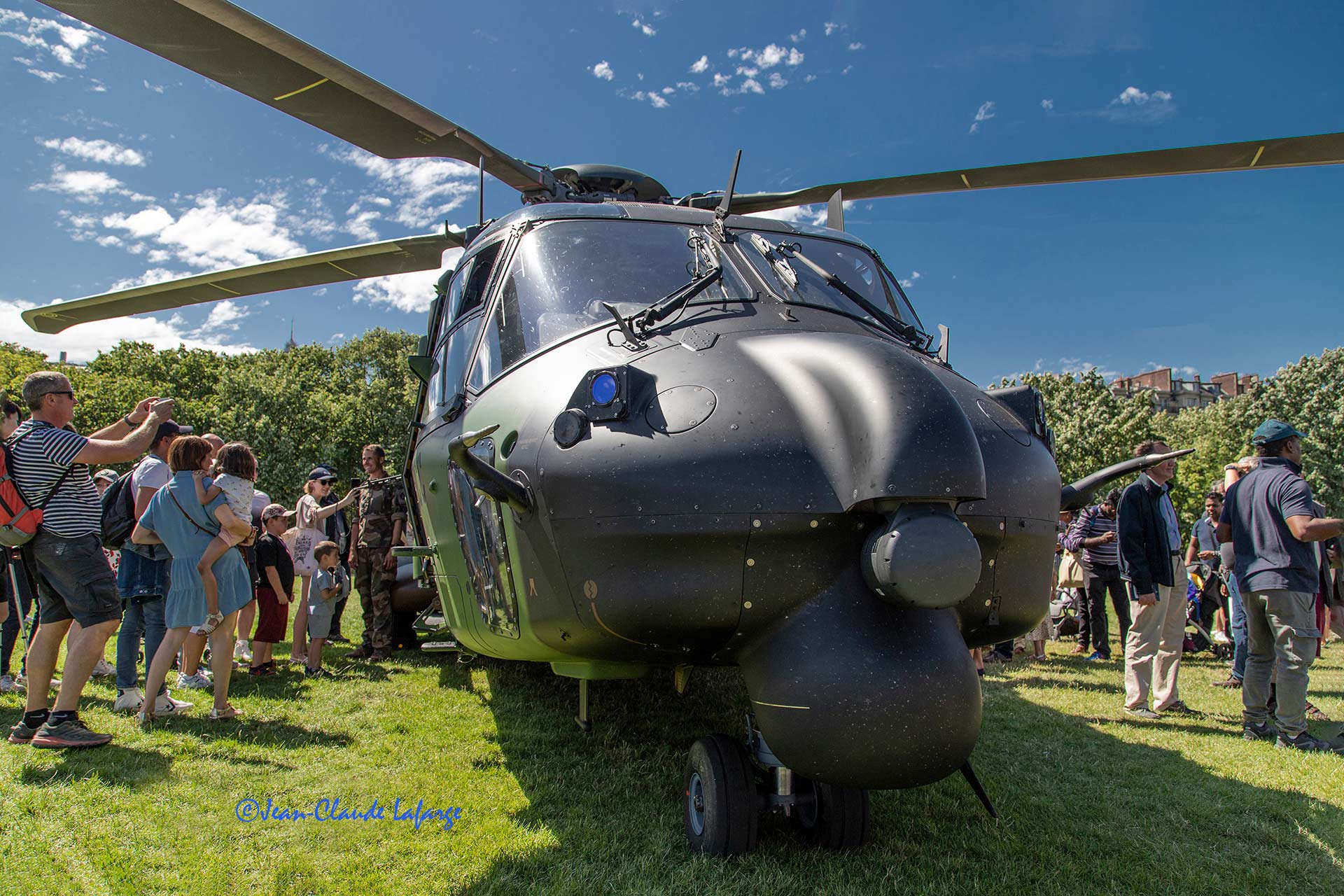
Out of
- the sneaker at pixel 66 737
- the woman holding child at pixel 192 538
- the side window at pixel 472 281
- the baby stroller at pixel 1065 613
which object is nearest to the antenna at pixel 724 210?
the side window at pixel 472 281

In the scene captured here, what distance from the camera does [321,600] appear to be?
260 inches

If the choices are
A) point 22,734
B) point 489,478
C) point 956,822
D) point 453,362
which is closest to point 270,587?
point 22,734

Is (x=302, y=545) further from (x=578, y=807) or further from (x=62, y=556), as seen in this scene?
(x=578, y=807)

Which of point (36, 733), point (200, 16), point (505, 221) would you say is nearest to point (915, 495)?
point (505, 221)

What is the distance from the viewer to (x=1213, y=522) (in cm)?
879

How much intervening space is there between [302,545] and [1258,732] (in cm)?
802

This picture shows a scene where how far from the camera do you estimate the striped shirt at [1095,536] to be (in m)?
8.93

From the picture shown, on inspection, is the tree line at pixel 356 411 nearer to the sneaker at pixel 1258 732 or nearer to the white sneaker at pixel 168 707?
the white sneaker at pixel 168 707

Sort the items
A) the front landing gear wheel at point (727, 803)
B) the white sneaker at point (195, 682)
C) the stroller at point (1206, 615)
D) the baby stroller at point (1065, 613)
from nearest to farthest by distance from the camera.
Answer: the front landing gear wheel at point (727, 803)
the white sneaker at point (195, 682)
the stroller at point (1206, 615)
the baby stroller at point (1065, 613)

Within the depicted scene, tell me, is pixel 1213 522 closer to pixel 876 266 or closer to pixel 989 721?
pixel 989 721

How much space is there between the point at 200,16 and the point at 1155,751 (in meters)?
6.57

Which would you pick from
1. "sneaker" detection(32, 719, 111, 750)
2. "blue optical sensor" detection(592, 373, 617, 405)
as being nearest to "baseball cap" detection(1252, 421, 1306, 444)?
"blue optical sensor" detection(592, 373, 617, 405)

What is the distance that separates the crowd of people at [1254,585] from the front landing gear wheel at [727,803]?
210 cm

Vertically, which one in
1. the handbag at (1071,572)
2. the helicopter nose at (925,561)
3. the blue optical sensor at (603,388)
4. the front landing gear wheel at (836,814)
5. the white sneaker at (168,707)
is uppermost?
the blue optical sensor at (603,388)
